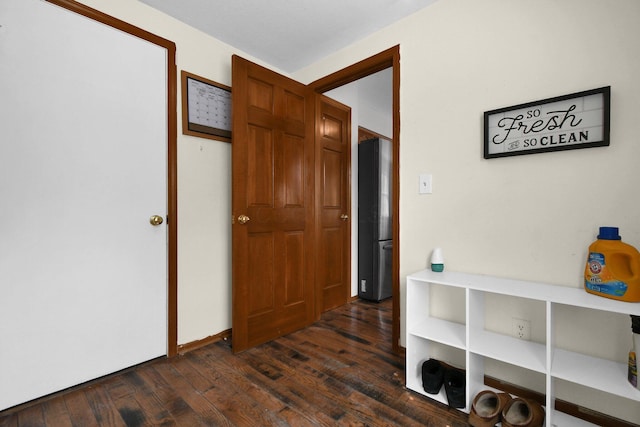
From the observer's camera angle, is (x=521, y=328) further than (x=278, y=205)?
No

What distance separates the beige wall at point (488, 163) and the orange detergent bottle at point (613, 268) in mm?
105

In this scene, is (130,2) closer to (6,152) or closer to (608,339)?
(6,152)

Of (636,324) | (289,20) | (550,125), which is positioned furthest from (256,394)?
(289,20)

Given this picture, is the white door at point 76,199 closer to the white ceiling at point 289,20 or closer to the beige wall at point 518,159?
the white ceiling at point 289,20

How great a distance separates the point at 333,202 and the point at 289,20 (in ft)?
5.45

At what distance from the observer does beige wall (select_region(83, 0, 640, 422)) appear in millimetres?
1305

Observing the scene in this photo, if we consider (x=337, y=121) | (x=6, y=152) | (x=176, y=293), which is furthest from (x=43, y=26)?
(x=337, y=121)

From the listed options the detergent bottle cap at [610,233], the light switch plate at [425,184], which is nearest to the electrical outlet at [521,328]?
the detergent bottle cap at [610,233]

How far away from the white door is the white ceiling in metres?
0.40

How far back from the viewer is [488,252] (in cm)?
164

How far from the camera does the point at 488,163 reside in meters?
1.64

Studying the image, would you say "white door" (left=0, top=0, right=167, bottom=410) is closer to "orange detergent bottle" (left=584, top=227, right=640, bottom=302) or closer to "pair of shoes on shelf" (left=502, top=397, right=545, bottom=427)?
"pair of shoes on shelf" (left=502, top=397, right=545, bottom=427)

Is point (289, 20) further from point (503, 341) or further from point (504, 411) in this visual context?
point (504, 411)

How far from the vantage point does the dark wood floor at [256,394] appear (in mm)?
1390
